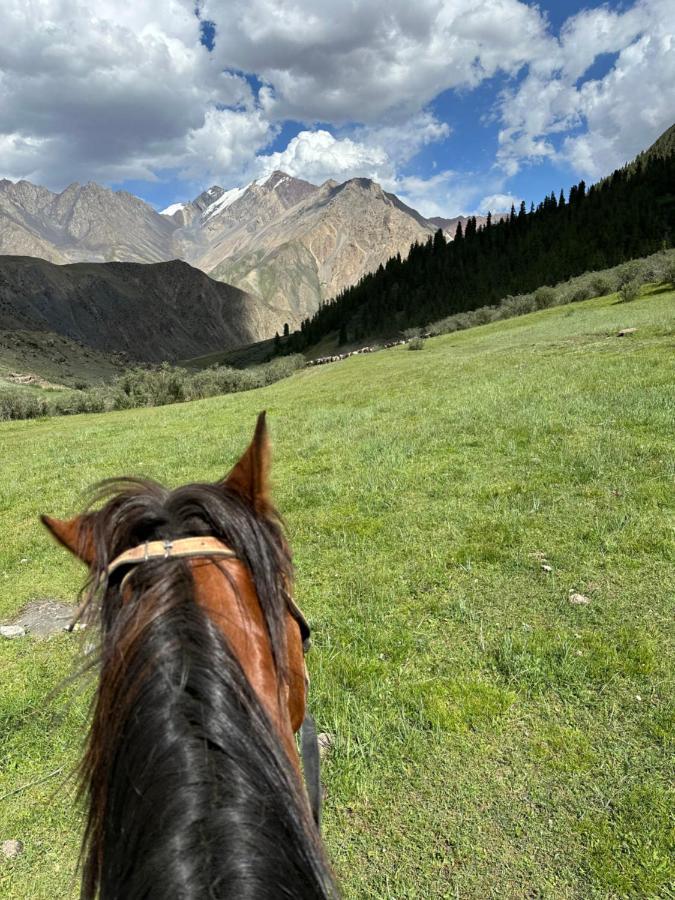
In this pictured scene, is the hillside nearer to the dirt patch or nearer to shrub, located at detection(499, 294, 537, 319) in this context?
shrub, located at detection(499, 294, 537, 319)

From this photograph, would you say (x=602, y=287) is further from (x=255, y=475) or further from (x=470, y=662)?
(x=255, y=475)

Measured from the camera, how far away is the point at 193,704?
1128 millimetres

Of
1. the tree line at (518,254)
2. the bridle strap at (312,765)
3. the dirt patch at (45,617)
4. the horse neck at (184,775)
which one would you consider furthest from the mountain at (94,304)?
the horse neck at (184,775)

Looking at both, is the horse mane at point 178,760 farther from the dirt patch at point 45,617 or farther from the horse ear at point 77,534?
the dirt patch at point 45,617

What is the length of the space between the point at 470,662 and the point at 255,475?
3.44 metres

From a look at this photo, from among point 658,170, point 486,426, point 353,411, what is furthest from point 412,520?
point 658,170

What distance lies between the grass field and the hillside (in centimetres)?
7389

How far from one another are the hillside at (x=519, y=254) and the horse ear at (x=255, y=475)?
80293 millimetres

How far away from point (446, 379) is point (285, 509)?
13.1 metres

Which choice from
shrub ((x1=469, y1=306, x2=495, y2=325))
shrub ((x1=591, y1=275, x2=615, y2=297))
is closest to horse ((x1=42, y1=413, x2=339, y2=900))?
shrub ((x1=591, y1=275, x2=615, y2=297))

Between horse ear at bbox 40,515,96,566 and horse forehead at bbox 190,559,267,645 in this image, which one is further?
horse ear at bbox 40,515,96,566

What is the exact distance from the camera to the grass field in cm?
274

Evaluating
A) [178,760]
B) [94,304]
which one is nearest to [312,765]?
[178,760]

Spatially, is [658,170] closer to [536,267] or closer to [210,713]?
[536,267]
